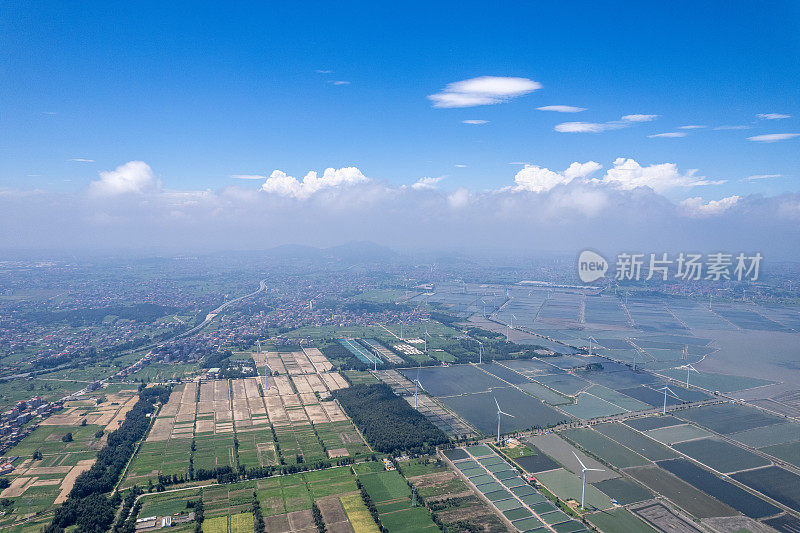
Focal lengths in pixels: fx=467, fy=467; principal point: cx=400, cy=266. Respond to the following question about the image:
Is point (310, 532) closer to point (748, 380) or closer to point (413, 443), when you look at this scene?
point (413, 443)

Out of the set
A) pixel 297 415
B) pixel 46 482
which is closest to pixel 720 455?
pixel 297 415

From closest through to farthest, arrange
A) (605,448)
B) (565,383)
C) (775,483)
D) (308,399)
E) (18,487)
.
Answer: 1. (775,483)
2. (18,487)
3. (605,448)
4. (308,399)
5. (565,383)

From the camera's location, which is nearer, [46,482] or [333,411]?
[46,482]

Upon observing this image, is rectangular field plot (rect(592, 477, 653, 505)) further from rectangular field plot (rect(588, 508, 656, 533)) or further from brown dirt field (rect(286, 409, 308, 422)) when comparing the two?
brown dirt field (rect(286, 409, 308, 422))

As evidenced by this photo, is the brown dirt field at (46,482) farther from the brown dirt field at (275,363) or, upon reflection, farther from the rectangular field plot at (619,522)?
the rectangular field plot at (619,522)

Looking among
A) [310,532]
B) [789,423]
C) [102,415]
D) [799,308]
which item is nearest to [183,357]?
[102,415]

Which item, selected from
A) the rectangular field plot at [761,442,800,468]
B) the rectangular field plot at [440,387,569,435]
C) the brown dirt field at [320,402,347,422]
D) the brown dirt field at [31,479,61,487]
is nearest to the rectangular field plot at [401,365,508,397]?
the rectangular field plot at [440,387,569,435]

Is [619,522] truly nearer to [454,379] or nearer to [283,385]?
[454,379]
